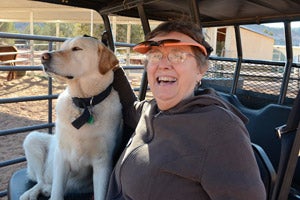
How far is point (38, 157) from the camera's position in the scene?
7.52ft

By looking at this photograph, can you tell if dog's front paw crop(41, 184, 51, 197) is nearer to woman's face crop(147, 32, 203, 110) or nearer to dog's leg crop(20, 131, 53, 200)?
dog's leg crop(20, 131, 53, 200)

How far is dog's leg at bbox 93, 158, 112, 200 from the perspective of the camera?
188cm

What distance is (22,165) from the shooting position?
4.48m

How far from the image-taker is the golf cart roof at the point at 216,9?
6.60 ft

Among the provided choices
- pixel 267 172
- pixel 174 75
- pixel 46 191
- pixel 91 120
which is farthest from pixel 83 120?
pixel 267 172

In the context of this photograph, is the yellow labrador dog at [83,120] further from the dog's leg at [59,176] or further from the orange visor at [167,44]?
the orange visor at [167,44]

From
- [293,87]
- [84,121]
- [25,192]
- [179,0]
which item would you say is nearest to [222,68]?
[293,87]

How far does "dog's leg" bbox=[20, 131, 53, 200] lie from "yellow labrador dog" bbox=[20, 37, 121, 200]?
1 centimetres

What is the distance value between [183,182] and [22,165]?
3.77 meters

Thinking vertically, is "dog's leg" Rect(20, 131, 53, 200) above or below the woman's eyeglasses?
below

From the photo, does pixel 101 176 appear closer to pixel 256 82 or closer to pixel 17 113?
pixel 256 82

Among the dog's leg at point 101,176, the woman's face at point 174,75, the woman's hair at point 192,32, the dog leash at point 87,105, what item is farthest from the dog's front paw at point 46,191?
the woman's hair at point 192,32

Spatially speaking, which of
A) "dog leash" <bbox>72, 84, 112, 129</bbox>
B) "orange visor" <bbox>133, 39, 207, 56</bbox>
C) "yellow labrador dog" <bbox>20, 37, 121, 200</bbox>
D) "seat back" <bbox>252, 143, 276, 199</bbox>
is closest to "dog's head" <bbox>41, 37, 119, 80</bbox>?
"yellow labrador dog" <bbox>20, 37, 121, 200</bbox>

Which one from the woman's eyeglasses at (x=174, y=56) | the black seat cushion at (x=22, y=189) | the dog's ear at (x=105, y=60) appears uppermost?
the woman's eyeglasses at (x=174, y=56)
